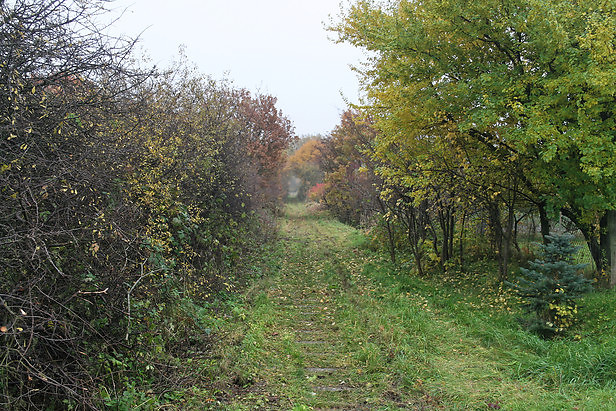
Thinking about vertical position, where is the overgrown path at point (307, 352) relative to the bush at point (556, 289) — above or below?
below

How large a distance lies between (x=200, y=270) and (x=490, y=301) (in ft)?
20.6

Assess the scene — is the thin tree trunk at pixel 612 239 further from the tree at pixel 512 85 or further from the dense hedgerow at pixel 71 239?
the dense hedgerow at pixel 71 239

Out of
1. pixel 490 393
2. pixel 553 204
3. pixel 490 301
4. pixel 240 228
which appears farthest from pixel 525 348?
pixel 240 228

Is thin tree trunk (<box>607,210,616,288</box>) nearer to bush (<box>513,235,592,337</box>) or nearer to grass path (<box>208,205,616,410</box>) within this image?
bush (<box>513,235,592,337</box>)

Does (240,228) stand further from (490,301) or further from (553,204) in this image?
(553,204)

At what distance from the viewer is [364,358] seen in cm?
602

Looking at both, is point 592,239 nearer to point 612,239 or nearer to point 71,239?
point 612,239

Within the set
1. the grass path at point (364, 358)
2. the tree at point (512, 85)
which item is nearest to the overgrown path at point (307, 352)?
the grass path at point (364, 358)

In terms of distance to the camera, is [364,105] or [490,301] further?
[364,105]

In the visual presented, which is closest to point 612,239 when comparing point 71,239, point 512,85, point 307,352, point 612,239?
point 612,239

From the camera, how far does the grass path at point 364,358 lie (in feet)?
16.0

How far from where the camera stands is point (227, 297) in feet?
28.7

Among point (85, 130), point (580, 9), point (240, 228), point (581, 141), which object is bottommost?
point (240, 228)

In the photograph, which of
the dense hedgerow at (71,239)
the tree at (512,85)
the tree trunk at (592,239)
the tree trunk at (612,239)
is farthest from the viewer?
the tree trunk at (592,239)
